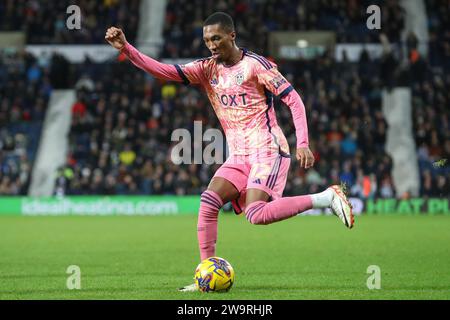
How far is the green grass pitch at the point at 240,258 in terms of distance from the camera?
826 cm

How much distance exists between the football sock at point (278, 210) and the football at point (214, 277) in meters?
0.50

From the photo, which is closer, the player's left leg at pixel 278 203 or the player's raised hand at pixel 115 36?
the player's left leg at pixel 278 203

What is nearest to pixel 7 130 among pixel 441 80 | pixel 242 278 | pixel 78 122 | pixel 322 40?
pixel 78 122

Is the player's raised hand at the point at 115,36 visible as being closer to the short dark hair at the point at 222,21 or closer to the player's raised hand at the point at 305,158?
the short dark hair at the point at 222,21

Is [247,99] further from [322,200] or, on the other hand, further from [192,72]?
[322,200]

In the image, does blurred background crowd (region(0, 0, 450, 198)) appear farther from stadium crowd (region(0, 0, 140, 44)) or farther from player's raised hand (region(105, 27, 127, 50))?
player's raised hand (region(105, 27, 127, 50))

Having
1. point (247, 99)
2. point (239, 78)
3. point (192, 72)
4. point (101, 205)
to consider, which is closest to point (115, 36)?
point (192, 72)

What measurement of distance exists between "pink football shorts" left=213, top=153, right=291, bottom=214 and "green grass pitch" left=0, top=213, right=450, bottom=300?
0.91m

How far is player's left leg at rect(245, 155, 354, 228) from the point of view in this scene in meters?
8.07

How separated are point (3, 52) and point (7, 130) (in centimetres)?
412

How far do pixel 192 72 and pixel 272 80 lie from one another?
817 millimetres

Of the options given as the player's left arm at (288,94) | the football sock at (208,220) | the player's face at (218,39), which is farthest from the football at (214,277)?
the player's face at (218,39)

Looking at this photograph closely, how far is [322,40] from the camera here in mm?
31391

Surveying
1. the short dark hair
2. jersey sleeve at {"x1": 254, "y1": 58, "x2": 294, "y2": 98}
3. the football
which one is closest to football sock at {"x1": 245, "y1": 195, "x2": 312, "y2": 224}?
the football
